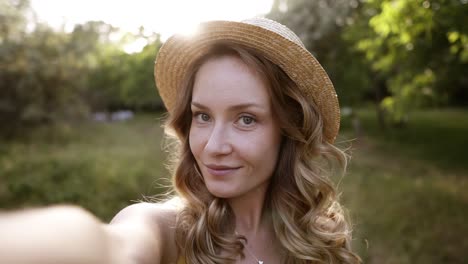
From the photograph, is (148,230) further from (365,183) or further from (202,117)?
(365,183)

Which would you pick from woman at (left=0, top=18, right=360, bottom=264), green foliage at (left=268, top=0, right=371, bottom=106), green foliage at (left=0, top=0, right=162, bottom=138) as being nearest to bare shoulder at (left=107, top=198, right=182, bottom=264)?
woman at (left=0, top=18, right=360, bottom=264)

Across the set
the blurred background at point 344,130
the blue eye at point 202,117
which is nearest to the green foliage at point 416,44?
the blurred background at point 344,130

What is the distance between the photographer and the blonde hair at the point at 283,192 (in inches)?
68.5

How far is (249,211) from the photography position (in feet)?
6.32

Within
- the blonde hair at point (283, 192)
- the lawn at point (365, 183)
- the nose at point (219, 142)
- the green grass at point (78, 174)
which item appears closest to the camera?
the nose at point (219, 142)

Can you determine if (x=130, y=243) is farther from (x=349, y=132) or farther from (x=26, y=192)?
(x=349, y=132)

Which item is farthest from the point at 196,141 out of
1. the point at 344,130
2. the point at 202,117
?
the point at 344,130

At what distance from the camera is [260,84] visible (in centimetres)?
Result: 171

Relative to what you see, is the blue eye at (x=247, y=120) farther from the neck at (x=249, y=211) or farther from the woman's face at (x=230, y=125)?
the neck at (x=249, y=211)

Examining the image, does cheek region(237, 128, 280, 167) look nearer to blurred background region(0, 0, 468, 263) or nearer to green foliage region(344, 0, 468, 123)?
blurred background region(0, 0, 468, 263)

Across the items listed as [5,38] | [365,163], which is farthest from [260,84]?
[365,163]

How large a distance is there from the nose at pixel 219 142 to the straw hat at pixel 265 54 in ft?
1.17

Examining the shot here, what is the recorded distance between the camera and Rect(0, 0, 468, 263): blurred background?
541cm

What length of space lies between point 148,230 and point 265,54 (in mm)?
816
